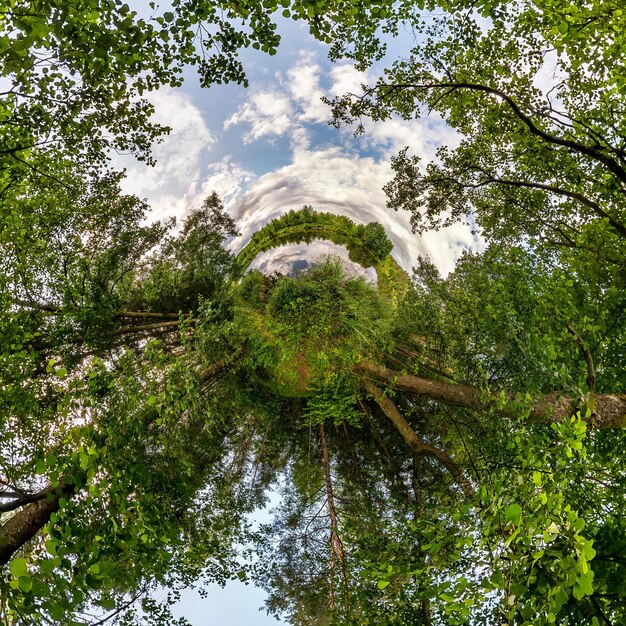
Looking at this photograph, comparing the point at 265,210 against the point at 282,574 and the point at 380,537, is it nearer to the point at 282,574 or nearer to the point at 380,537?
the point at 380,537

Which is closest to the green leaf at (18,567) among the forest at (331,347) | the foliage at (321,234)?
the forest at (331,347)

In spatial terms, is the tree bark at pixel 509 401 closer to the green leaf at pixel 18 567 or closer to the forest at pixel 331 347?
the forest at pixel 331 347

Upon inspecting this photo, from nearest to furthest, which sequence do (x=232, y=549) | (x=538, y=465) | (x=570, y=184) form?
(x=538, y=465) → (x=570, y=184) → (x=232, y=549)

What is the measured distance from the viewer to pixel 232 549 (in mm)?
10070

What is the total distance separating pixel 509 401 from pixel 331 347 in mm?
3928

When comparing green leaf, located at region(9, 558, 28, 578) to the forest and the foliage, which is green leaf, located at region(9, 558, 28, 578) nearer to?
the forest

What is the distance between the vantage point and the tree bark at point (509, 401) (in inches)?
244

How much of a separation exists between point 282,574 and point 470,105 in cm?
1305

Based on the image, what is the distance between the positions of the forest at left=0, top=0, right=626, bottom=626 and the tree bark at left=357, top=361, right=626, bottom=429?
0.06m

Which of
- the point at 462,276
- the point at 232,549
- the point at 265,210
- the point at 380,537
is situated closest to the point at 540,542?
the point at 380,537

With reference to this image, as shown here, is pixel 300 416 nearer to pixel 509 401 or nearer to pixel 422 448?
pixel 422 448

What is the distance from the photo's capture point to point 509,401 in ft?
21.5

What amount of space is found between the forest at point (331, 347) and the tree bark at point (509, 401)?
0.06m

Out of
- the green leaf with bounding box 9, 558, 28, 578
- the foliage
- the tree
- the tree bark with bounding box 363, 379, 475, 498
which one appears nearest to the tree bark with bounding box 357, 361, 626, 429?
the tree
